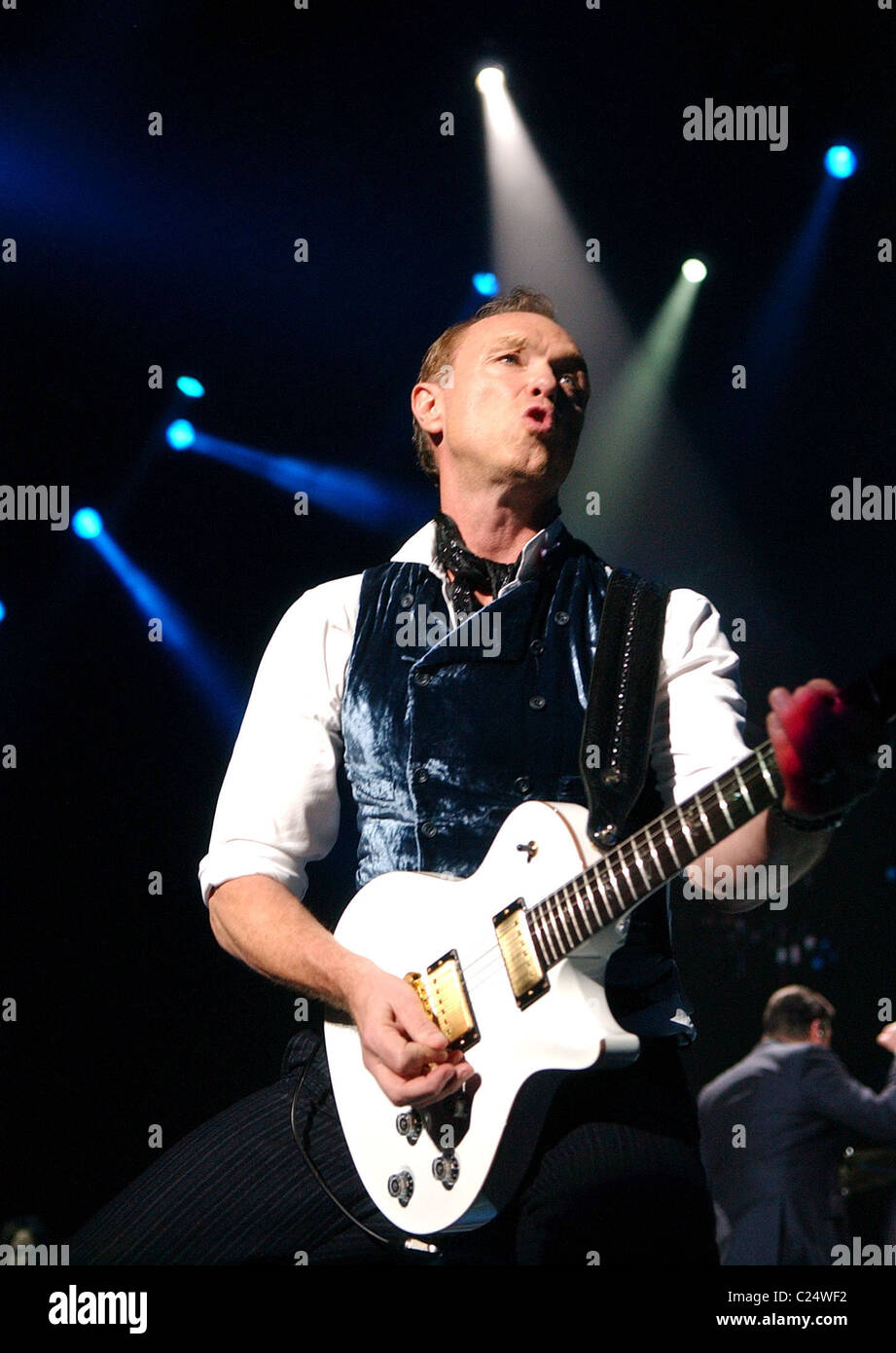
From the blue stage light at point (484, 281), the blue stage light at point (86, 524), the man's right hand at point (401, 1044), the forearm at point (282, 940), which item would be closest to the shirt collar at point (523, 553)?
the forearm at point (282, 940)

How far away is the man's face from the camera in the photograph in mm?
2936

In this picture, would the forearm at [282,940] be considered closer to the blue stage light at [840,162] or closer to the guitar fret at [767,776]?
the guitar fret at [767,776]

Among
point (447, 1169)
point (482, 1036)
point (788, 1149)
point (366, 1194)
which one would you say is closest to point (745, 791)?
point (482, 1036)

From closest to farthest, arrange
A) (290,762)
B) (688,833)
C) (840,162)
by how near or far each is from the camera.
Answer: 1. (688,833)
2. (290,762)
3. (840,162)

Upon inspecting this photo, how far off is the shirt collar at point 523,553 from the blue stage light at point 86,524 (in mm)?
2699

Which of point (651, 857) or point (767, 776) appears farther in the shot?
point (651, 857)

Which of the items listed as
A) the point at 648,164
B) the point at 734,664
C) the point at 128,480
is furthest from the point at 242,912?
the point at 648,164

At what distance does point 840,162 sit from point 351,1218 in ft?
16.3

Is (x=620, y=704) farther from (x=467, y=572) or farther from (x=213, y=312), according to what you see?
(x=213, y=312)

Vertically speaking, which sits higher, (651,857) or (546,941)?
(651,857)

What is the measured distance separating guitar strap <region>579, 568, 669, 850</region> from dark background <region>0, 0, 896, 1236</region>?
2550 millimetres

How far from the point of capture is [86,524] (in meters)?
5.43

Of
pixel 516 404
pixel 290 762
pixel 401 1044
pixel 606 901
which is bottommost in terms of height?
pixel 401 1044
